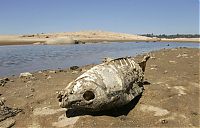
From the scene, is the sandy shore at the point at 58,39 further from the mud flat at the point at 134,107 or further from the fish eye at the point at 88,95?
the fish eye at the point at 88,95

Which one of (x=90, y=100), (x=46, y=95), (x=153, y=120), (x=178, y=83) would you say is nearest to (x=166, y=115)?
→ (x=153, y=120)

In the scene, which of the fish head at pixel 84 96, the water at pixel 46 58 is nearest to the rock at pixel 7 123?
the fish head at pixel 84 96

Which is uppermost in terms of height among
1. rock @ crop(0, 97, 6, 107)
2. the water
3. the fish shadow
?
the fish shadow

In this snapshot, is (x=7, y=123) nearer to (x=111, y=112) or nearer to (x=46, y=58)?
(x=111, y=112)

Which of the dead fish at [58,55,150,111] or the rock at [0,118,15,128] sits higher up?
the dead fish at [58,55,150,111]

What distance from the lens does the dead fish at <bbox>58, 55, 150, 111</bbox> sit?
8.05 meters

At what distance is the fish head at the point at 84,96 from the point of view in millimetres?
8016

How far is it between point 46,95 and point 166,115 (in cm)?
453

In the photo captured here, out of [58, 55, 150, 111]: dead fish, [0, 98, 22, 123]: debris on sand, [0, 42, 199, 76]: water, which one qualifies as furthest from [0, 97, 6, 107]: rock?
[0, 42, 199, 76]: water

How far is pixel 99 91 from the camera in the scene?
319 inches

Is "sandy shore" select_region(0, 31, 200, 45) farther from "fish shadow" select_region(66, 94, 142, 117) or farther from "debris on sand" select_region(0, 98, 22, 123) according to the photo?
"fish shadow" select_region(66, 94, 142, 117)

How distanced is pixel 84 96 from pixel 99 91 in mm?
416

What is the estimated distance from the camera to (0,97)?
11.6 metres

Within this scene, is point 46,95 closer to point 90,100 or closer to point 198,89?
point 90,100
